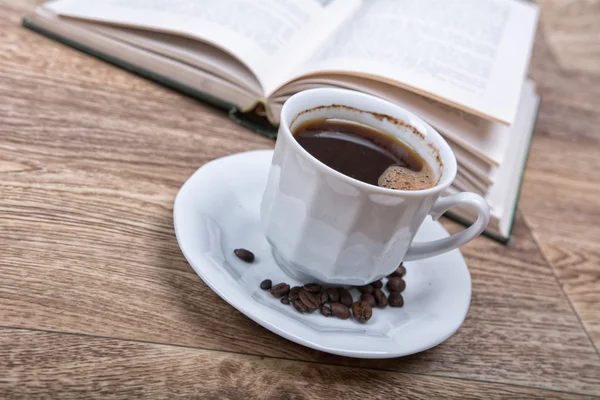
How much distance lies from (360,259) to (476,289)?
0.81 ft

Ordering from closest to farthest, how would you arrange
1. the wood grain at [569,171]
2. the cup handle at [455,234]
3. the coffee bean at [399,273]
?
the cup handle at [455,234]
the coffee bean at [399,273]
the wood grain at [569,171]

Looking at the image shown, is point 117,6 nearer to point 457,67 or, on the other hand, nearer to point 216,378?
point 457,67

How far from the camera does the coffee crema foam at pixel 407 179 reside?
0.67 metres

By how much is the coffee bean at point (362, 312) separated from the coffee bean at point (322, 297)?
0.11 feet

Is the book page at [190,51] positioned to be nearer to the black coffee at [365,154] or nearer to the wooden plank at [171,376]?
the black coffee at [365,154]

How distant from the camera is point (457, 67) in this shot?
0.97m

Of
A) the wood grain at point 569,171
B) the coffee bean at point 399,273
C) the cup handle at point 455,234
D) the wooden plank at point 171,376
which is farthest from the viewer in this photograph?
the wood grain at point 569,171

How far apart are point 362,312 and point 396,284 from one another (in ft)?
0.29

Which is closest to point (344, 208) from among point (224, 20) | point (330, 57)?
point (330, 57)

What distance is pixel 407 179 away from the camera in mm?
679

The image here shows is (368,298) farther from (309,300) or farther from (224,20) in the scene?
(224,20)

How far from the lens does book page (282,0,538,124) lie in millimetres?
890

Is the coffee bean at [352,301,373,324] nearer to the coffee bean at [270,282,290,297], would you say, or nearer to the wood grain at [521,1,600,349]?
the coffee bean at [270,282,290,297]

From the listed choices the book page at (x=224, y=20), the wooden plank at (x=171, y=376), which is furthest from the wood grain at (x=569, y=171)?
the book page at (x=224, y=20)
